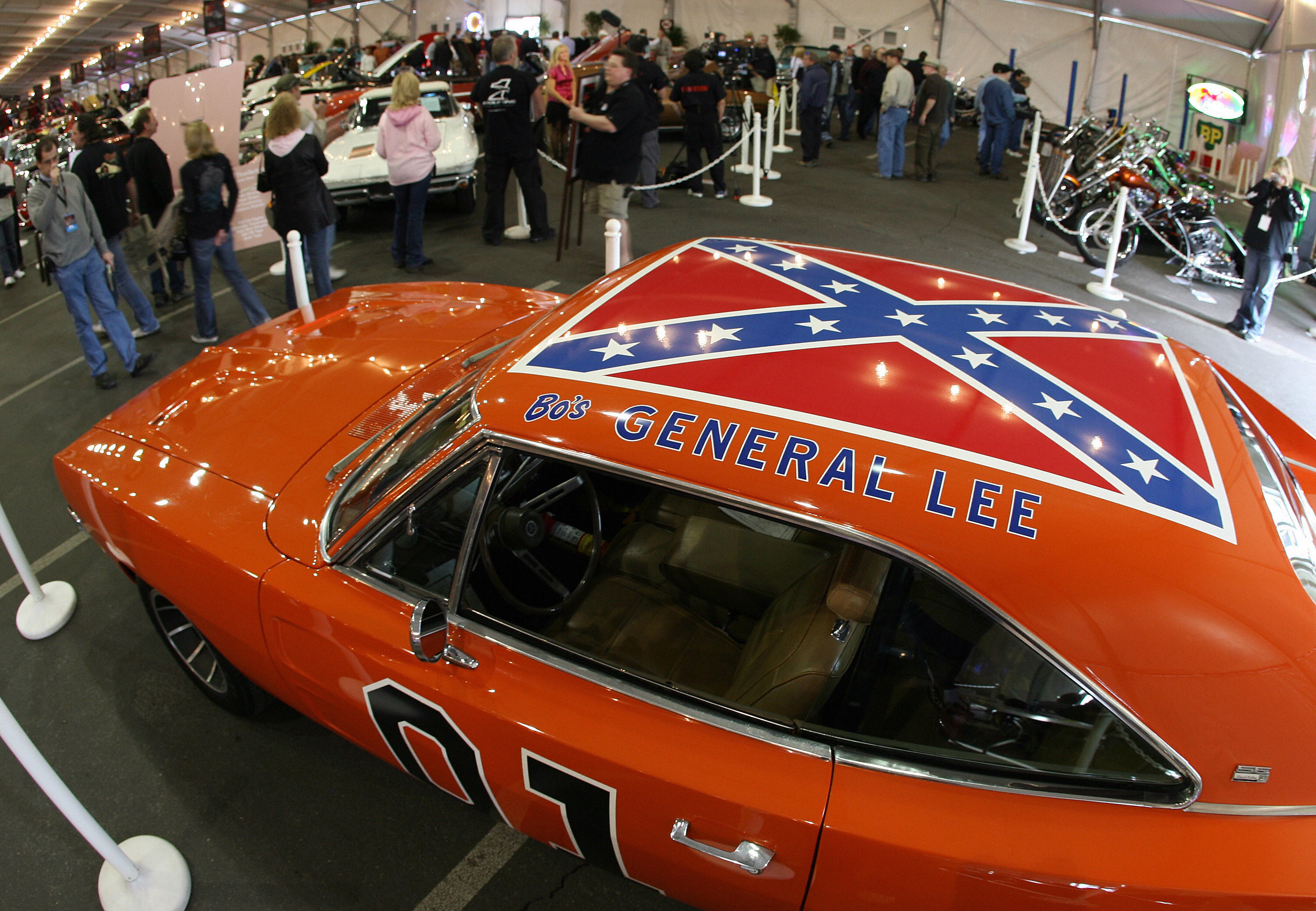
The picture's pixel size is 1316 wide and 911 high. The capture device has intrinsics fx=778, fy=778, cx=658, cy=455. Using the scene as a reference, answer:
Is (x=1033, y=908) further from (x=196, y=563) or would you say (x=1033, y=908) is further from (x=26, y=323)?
(x=26, y=323)

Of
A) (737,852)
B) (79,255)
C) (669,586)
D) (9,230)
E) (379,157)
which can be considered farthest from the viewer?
(9,230)

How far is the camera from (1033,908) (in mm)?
1426

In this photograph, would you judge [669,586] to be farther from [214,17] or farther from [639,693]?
[214,17]

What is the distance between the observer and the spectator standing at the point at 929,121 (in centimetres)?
967

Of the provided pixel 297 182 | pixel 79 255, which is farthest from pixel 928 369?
pixel 79 255

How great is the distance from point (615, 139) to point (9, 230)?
22.6 ft

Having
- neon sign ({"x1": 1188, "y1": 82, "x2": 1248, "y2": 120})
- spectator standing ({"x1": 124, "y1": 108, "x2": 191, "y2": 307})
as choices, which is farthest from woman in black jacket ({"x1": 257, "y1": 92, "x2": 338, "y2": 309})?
neon sign ({"x1": 1188, "y1": 82, "x2": 1248, "y2": 120})

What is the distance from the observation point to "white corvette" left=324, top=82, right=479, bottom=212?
768 centimetres

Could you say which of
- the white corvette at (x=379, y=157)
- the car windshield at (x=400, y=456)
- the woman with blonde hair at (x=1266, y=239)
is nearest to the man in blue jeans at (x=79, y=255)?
the white corvette at (x=379, y=157)

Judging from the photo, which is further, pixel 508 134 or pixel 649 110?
pixel 508 134

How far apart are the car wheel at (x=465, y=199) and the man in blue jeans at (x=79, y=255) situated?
3.65m

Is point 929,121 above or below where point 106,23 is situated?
below

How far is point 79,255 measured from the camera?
16.7 ft

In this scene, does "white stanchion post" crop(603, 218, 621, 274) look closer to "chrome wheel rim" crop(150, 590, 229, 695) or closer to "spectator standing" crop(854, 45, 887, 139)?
"chrome wheel rim" crop(150, 590, 229, 695)
